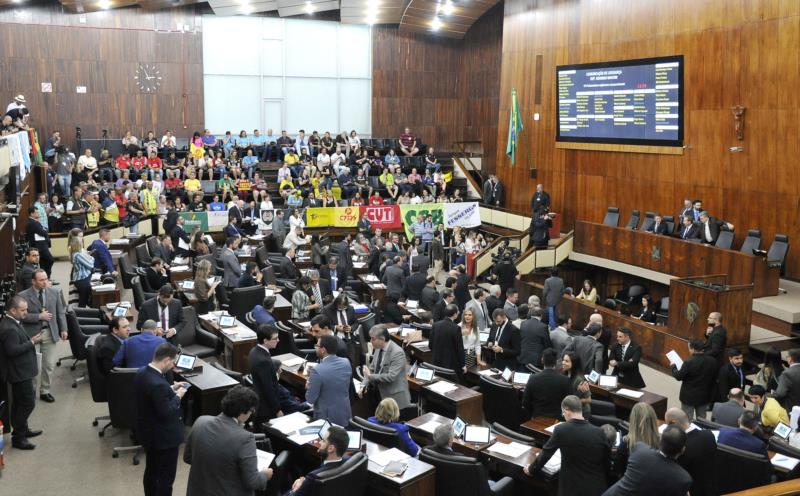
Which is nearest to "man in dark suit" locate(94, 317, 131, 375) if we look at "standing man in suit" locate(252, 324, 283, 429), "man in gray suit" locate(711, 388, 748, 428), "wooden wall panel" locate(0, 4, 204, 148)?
"standing man in suit" locate(252, 324, 283, 429)

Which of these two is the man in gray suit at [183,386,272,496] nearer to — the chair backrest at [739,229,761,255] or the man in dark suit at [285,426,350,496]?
the man in dark suit at [285,426,350,496]

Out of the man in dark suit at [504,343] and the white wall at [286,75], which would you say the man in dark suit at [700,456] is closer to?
the man in dark suit at [504,343]

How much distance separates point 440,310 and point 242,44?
16.4 m

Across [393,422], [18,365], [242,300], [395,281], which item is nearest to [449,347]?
[393,422]

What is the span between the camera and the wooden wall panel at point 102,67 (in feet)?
69.4

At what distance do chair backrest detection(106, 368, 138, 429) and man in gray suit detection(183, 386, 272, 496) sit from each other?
254cm

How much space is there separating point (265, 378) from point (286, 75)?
63.4ft

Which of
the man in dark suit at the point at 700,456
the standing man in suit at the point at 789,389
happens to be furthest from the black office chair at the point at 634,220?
the man in dark suit at the point at 700,456

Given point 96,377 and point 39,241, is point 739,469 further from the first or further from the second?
point 39,241

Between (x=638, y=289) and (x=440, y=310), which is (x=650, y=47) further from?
(x=440, y=310)

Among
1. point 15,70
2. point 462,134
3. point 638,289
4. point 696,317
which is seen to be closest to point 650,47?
point 638,289

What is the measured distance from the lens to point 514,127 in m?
20.3

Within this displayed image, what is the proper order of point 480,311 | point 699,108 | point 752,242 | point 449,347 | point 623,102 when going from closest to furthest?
point 449,347
point 480,311
point 752,242
point 699,108
point 623,102

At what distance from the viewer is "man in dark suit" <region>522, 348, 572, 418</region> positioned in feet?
22.6
